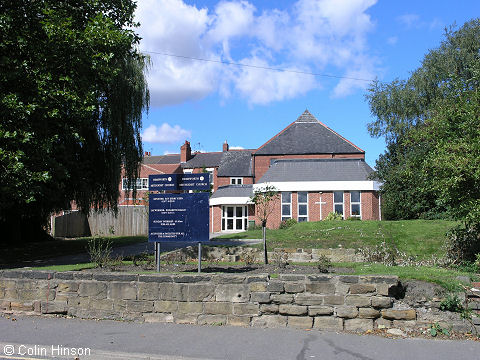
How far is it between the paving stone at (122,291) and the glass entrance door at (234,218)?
31.5 metres

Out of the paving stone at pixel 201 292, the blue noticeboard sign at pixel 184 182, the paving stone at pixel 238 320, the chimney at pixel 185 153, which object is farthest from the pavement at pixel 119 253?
the chimney at pixel 185 153

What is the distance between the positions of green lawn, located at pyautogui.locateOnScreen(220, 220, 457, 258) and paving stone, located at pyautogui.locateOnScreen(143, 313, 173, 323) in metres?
8.59

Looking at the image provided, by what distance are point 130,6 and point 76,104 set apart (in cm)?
716

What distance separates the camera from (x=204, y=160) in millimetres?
59219

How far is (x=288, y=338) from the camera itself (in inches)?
249

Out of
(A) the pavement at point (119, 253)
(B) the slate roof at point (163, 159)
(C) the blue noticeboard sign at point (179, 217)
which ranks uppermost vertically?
(B) the slate roof at point (163, 159)

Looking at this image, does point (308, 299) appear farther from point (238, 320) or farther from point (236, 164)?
point (236, 164)

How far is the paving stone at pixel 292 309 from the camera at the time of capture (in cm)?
674

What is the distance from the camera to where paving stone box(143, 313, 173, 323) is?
23.7ft

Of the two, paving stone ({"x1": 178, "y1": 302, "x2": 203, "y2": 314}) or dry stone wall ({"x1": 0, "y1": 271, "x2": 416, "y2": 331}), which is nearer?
dry stone wall ({"x1": 0, "y1": 271, "x2": 416, "y2": 331})

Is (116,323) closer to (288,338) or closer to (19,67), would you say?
(288,338)

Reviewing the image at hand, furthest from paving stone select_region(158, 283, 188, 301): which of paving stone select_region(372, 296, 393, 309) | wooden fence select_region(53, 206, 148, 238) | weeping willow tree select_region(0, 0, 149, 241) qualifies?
wooden fence select_region(53, 206, 148, 238)

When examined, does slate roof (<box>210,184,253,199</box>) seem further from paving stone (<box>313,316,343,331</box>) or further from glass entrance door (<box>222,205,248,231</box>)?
paving stone (<box>313,316,343,331</box>)

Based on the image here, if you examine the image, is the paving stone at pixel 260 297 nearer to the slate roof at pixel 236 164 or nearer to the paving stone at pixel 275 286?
the paving stone at pixel 275 286
